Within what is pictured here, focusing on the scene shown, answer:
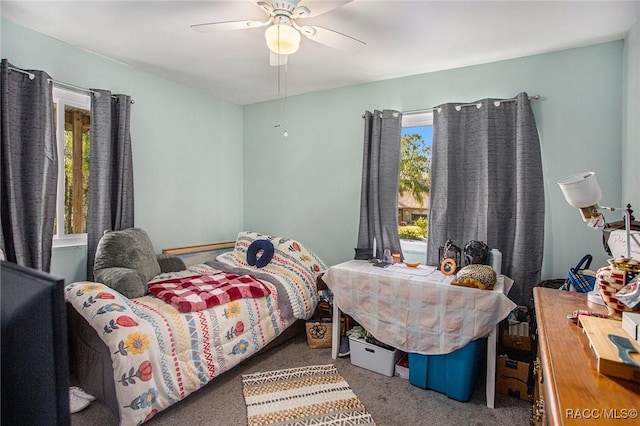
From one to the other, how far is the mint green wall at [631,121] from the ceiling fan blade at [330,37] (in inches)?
63.5

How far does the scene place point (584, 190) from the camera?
1.29m

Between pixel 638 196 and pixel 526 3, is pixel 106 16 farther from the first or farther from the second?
pixel 638 196

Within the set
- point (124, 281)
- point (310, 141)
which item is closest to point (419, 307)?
point (124, 281)

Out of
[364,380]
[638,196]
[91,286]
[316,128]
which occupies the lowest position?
[364,380]

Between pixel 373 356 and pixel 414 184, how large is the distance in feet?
5.18

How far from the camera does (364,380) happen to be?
2365mm

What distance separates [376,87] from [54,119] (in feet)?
8.85

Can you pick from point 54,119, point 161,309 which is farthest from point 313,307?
point 54,119

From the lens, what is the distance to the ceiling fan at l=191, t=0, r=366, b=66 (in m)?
1.75

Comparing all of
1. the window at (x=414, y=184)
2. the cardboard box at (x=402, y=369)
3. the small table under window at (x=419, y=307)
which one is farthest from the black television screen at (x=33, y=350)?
the window at (x=414, y=184)

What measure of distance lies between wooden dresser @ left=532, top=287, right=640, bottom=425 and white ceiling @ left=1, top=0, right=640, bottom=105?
179 centimetres

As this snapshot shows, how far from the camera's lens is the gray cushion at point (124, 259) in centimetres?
223

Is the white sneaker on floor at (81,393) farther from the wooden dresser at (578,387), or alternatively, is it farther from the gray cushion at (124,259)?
the wooden dresser at (578,387)

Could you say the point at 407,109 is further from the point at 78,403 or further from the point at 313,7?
the point at 78,403
